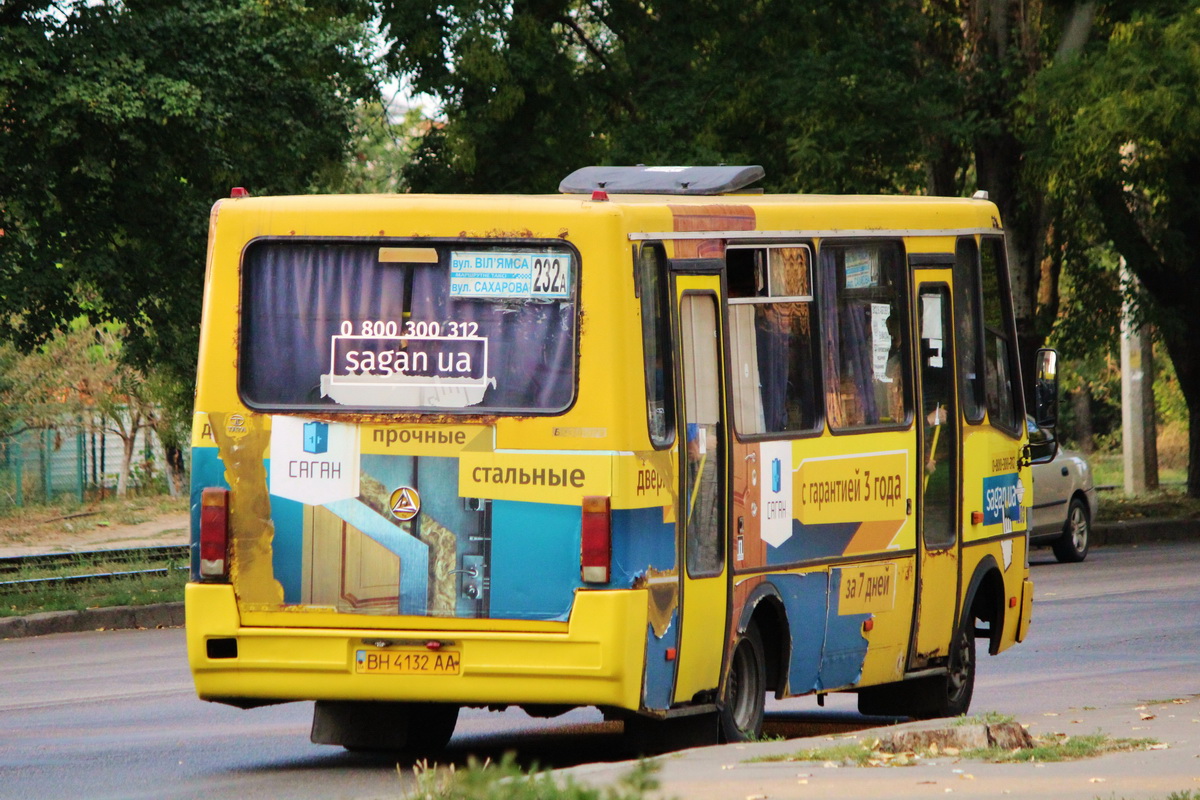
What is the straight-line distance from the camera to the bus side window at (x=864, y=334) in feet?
33.4

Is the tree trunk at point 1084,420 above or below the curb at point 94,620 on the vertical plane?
above

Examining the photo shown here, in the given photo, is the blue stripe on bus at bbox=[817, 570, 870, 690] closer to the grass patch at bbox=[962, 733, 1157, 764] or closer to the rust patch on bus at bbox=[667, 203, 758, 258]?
the grass patch at bbox=[962, 733, 1157, 764]

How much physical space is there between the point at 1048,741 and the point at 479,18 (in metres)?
16.8

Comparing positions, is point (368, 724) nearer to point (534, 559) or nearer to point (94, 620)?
point (534, 559)

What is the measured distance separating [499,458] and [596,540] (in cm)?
58

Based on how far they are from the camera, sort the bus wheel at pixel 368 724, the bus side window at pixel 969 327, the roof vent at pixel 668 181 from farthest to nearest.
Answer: the bus side window at pixel 969 327, the roof vent at pixel 668 181, the bus wheel at pixel 368 724

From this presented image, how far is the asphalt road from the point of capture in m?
9.14

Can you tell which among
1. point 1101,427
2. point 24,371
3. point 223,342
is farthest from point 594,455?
point 1101,427

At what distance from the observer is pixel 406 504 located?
870 centimetres

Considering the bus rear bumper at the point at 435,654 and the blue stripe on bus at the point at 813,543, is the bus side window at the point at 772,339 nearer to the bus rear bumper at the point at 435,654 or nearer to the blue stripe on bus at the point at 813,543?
the blue stripe on bus at the point at 813,543

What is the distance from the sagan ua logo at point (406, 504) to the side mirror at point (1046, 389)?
4606 millimetres

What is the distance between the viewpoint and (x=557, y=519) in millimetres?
8516

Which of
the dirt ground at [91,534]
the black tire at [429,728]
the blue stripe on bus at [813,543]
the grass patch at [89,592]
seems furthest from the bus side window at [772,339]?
the dirt ground at [91,534]

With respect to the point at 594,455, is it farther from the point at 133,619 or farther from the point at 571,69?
the point at 571,69
